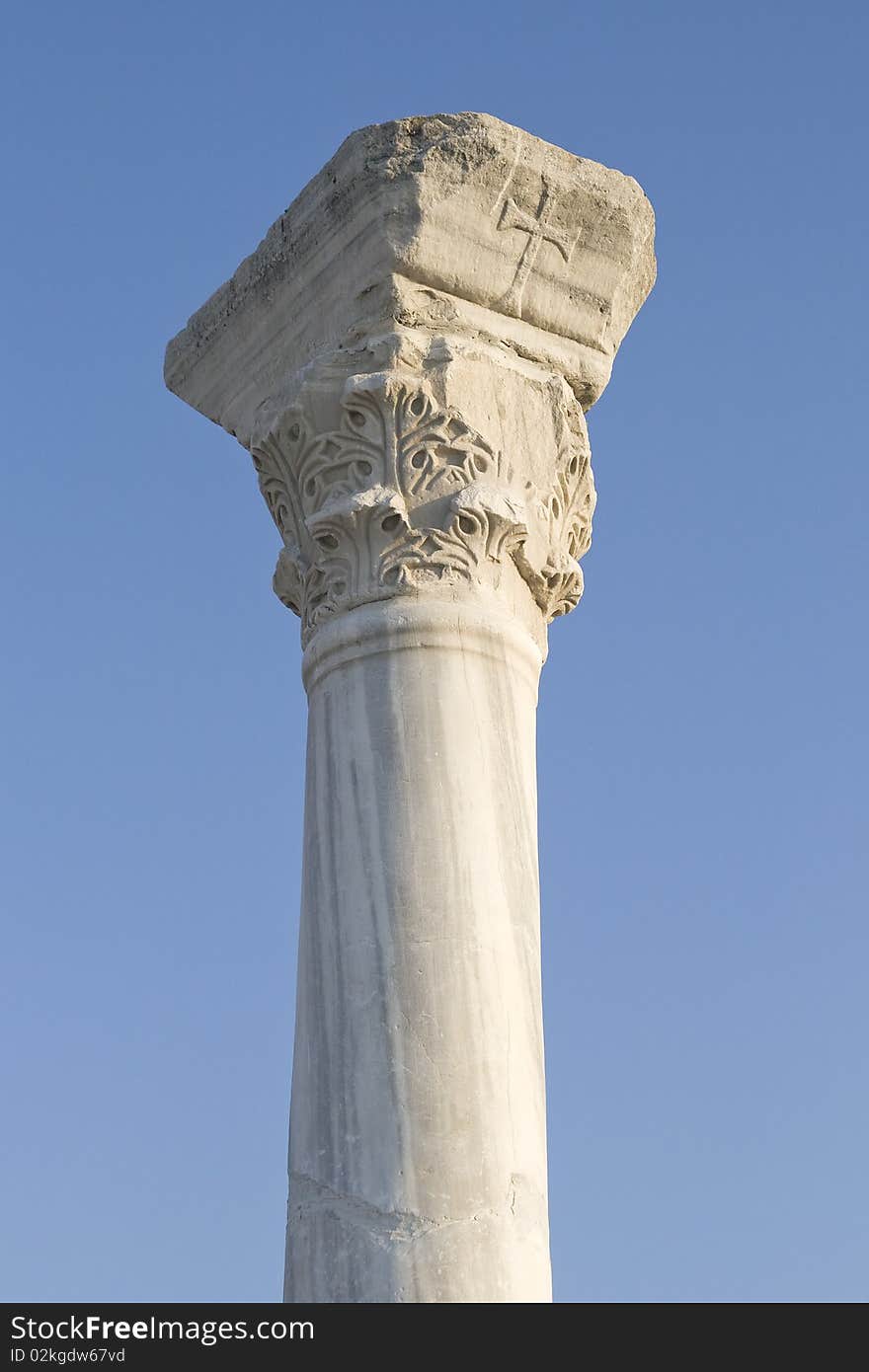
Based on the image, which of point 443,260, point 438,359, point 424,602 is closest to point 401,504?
point 424,602

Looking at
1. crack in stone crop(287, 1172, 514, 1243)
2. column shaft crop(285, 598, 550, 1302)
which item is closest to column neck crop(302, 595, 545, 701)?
column shaft crop(285, 598, 550, 1302)

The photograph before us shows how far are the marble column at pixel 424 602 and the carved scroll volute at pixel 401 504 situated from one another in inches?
0.6

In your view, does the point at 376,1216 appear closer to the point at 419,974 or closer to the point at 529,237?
the point at 419,974

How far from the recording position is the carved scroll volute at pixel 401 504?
9.72 m

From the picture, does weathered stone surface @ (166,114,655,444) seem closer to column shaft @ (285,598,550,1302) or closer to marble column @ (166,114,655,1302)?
marble column @ (166,114,655,1302)

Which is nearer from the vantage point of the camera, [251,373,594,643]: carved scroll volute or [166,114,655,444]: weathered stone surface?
[251,373,594,643]: carved scroll volute

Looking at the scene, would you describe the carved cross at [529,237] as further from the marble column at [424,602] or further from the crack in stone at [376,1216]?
the crack in stone at [376,1216]

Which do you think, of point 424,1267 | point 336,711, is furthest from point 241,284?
point 424,1267

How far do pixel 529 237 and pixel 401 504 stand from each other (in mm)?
1831

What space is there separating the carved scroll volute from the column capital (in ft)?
0.04

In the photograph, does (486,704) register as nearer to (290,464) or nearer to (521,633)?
(521,633)

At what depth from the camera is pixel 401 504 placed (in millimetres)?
9773

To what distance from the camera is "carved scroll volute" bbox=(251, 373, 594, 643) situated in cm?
972

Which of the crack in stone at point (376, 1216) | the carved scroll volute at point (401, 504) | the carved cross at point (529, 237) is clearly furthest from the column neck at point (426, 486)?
the crack in stone at point (376, 1216)
